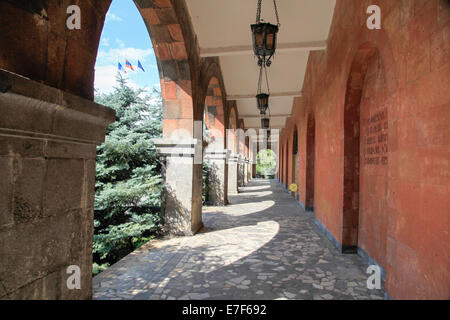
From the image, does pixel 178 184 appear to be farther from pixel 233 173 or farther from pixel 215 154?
pixel 233 173

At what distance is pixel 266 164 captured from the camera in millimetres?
27828

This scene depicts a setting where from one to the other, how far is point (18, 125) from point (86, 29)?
0.95 m

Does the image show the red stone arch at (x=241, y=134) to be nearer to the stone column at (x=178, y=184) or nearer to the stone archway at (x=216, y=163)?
the stone archway at (x=216, y=163)

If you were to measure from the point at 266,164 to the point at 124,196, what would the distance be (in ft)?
78.8

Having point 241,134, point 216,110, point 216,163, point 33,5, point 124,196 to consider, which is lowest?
point 124,196

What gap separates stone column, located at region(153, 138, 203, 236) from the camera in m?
4.98

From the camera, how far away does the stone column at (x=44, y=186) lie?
1.35 m

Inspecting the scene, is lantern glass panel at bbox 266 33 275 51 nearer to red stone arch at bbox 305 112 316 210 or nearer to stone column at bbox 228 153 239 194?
red stone arch at bbox 305 112 316 210

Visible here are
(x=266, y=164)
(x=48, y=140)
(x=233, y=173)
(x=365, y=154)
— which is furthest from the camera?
(x=266, y=164)

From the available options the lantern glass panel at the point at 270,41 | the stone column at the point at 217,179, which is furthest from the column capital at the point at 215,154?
the lantern glass panel at the point at 270,41

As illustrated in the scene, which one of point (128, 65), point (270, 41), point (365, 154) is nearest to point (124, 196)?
point (270, 41)

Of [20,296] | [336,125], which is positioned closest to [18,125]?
[20,296]

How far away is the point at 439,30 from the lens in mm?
1881
